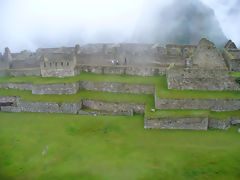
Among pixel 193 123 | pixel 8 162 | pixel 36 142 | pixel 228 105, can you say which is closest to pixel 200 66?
pixel 228 105

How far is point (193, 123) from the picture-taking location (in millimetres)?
14047

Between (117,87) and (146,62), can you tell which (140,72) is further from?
(117,87)

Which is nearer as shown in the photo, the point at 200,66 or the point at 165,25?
the point at 200,66

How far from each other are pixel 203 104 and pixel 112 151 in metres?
6.57

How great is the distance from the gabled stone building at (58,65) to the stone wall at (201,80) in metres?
8.49

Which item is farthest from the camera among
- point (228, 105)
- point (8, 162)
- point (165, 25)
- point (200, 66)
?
point (165, 25)

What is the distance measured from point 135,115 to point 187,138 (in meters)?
4.36

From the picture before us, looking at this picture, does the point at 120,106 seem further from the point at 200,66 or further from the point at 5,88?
the point at 5,88

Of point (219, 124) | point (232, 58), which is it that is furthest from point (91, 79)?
point (232, 58)

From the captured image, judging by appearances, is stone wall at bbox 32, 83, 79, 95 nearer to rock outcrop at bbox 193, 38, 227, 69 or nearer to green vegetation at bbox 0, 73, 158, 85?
green vegetation at bbox 0, 73, 158, 85

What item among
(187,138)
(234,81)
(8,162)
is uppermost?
(234,81)

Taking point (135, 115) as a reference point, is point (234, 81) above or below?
above

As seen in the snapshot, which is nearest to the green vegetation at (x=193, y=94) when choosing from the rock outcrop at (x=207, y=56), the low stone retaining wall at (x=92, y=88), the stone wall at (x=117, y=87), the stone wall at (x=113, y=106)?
the stone wall at (x=117, y=87)

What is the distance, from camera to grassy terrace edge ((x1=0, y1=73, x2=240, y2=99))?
15525mm
